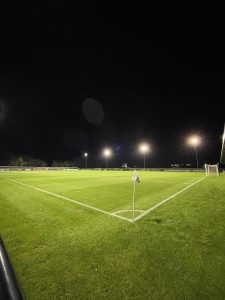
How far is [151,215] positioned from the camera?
6961 mm

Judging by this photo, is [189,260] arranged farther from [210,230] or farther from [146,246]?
[210,230]

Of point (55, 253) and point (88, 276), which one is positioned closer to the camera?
point (88, 276)

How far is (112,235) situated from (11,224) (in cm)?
340

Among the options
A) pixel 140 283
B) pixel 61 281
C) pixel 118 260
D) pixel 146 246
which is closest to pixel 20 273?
pixel 61 281

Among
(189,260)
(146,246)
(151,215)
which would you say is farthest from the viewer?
(151,215)

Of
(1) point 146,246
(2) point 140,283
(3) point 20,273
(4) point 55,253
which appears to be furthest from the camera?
(1) point 146,246

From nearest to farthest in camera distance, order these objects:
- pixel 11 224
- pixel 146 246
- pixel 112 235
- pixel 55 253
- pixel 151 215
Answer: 1. pixel 55 253
2. pixel 146 246
3. pixel 112 235
4. pixel 11 224
5. pixel 151 215

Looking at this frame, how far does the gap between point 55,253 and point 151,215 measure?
3892 mm

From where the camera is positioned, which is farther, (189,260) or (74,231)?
(74,231)

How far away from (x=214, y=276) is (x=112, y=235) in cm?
254

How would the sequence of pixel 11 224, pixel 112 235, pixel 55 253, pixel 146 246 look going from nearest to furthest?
1. pixel 55 253
2. pixel 146 246
3. pixel 112 235
4. pixel 11 224

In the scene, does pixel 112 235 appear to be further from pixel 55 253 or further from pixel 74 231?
pixel 55 253

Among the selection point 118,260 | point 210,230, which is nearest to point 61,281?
point 118,260

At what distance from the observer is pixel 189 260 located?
3.81m
